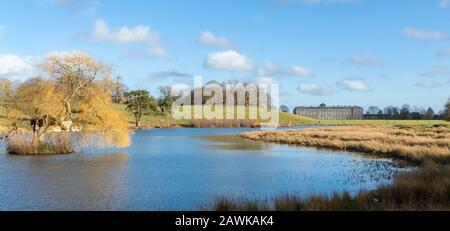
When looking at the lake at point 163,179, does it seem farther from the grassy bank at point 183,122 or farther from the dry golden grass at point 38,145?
the grassy bank at point 183,122

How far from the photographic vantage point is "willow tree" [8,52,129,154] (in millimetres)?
37219

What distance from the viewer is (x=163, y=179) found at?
24172 millimetres

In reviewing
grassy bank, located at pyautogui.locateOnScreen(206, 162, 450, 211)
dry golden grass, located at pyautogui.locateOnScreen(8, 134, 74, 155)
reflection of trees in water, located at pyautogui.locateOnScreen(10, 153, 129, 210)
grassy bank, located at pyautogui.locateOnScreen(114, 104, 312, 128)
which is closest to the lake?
reflection of trees in water, located at pyautogui.locateOnScreen(10, 153, 129, 210)

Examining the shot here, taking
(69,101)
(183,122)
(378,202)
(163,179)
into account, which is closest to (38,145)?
(69,101)

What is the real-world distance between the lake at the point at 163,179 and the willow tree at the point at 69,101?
10.9 feet

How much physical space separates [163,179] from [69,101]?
58.8ft

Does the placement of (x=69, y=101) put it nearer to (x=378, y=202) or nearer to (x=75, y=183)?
(x=75, y=183)

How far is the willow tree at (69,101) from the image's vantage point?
37219mm

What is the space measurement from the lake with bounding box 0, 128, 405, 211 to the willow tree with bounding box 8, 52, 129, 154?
10.9ft

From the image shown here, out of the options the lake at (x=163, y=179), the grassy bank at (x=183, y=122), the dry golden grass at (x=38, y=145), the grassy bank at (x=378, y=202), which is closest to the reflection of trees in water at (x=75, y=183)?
the lake at (x=163, y=179)
